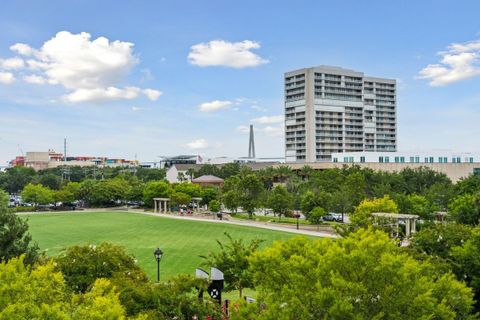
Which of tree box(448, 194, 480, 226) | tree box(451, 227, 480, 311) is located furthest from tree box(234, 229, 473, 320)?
tree box(448, 194, 480, 226)

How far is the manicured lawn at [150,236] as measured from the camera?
4122 cm

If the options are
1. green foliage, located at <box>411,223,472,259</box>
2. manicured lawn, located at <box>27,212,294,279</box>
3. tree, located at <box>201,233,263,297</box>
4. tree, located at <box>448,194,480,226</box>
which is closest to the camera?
tree, located at <box>201,233,263,297</box>

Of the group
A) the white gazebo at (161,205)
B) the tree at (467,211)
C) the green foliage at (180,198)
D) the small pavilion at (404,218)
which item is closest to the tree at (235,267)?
the small pavilion at (404,218)

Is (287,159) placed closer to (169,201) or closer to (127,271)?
(169,201)

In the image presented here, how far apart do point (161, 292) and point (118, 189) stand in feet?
314

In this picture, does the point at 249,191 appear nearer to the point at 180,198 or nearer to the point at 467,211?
the point at 180,198

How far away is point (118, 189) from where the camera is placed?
109562mm

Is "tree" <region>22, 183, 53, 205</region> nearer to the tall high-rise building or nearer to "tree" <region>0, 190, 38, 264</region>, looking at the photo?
the tall high-rise building

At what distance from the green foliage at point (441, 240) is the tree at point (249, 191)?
53559mm

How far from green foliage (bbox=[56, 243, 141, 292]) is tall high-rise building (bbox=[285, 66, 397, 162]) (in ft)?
423

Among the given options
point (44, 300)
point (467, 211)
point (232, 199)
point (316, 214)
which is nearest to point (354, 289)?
point (44, 300)

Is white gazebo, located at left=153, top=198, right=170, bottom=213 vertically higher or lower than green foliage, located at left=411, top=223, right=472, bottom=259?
lower

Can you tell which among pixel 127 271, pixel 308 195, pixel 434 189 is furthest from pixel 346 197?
pixel 127 271

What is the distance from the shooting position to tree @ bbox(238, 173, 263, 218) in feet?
266
